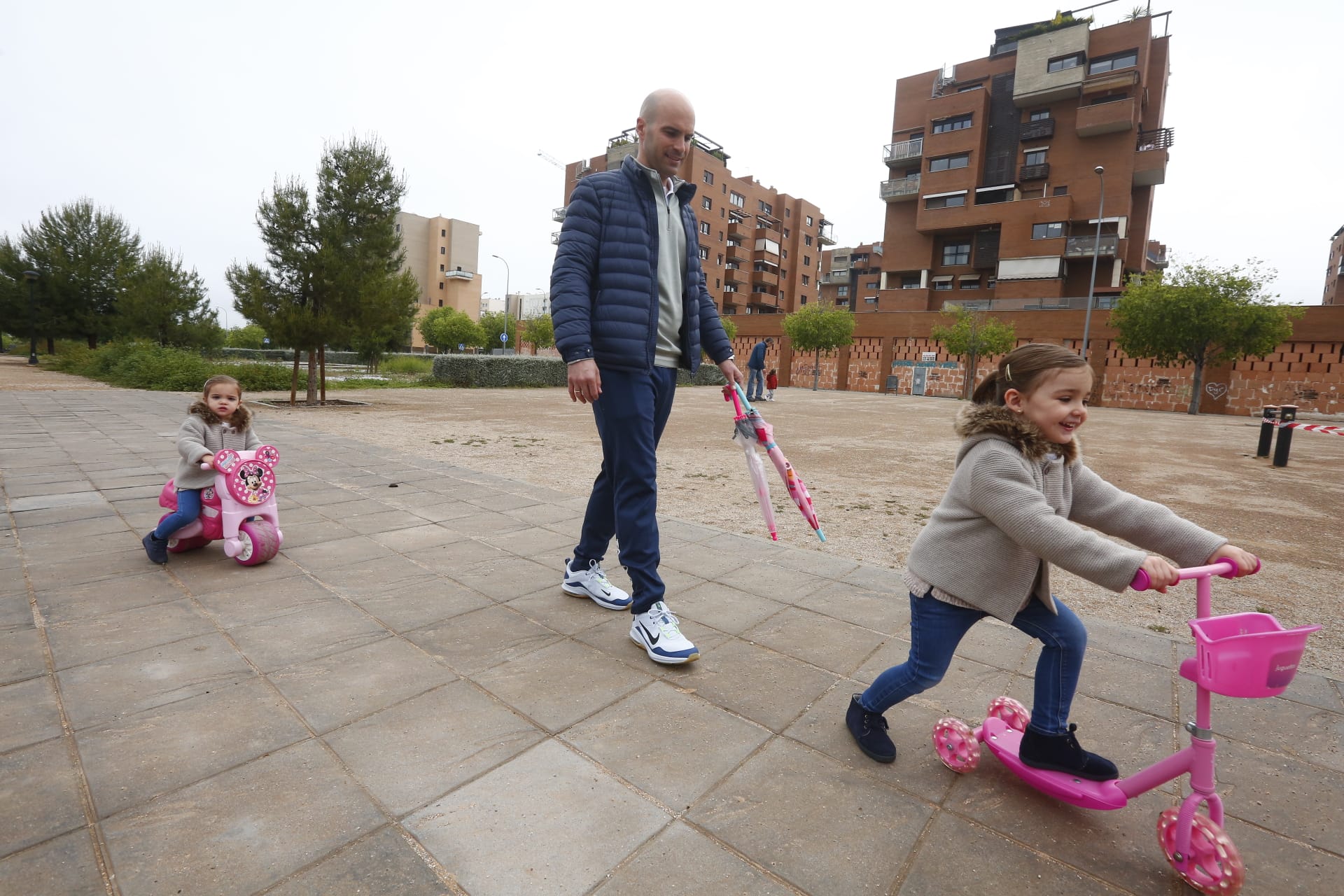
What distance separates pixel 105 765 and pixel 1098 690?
127 inches

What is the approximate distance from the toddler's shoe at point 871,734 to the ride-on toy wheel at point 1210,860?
680 mm

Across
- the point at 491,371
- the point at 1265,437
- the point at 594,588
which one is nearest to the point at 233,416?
the point at 594,588

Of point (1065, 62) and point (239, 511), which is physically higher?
point (1065, 62)

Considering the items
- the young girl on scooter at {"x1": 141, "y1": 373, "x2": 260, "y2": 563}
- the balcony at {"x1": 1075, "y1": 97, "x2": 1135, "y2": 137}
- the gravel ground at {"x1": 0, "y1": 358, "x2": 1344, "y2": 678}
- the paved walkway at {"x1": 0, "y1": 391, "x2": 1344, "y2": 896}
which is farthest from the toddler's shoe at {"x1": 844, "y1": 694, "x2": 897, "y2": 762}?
the balcony at {"x1": 1075, "y1": 97, "x2": 1135, "y2": 137}

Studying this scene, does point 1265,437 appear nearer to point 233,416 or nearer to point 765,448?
point 765,448

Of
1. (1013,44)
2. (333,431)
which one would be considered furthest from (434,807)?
(1013,44)

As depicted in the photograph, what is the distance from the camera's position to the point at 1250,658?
1.41m

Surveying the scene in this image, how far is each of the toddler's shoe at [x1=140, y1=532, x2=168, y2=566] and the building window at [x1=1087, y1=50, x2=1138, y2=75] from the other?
175 ft

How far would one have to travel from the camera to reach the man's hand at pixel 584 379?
2.51m

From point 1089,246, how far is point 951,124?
1320cm

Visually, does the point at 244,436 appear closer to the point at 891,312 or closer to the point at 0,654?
the point at 0,654

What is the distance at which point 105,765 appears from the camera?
185 centimetres

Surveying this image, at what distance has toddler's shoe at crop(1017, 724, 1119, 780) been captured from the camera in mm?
1815

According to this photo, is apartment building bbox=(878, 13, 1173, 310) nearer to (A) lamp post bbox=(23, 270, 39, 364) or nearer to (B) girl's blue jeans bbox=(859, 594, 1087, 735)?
(B) girl's blue jeans bbox=(859, 594, 1087, 735)
